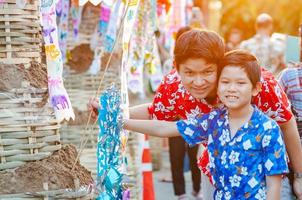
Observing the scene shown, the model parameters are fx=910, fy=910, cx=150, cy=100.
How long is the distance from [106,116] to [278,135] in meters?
0.85

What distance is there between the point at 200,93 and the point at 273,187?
61 cm

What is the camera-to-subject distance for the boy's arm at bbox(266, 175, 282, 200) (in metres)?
4.45

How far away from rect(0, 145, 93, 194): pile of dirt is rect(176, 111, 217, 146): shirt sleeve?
1.90ft

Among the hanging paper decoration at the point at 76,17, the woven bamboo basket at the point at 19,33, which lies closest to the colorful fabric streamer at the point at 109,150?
the woven bamboo basket at the point at 19,33

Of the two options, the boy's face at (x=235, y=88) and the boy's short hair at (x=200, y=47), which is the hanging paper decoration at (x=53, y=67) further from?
the boy's face at (x=235, y=88)

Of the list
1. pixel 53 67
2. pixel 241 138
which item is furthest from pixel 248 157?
pixel 53 67

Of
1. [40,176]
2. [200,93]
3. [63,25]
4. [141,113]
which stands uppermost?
[63,25]

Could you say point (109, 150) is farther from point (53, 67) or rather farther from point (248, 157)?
point (248, 157)

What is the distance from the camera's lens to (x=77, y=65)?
839 centimetres

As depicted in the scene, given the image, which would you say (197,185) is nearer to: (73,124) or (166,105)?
(73,124)

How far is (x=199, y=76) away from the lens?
461 cm

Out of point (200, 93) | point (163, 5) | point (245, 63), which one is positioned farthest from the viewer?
point (163, 5)

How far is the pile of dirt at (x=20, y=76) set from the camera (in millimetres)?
4543

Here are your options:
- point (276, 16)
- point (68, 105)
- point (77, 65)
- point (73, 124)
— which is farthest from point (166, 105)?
point (276, 16)
